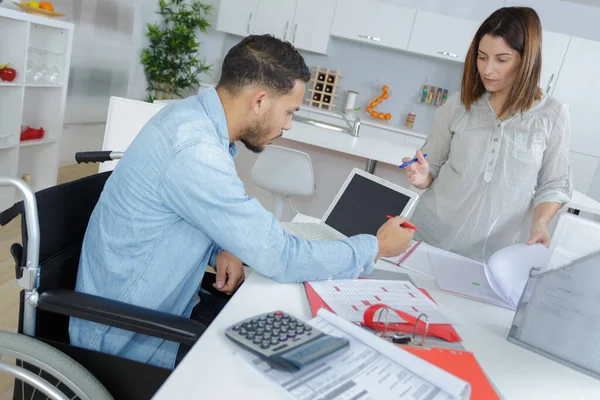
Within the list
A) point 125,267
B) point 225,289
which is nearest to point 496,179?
point 225,289

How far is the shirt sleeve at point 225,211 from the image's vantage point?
3.38 feet

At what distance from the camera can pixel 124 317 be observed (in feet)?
3.11

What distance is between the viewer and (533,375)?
0.99 metres

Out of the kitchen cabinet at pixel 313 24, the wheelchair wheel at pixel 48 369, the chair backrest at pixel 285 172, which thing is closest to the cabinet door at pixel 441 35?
the kitchen cabinet at pixel 313 24

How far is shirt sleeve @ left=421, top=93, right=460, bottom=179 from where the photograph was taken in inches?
67.5

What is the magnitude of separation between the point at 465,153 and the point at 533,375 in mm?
836

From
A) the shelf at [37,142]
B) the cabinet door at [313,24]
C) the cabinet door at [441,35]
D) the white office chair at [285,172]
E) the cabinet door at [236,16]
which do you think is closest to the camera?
the white office chair at [285,172]

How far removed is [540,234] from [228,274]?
878mm

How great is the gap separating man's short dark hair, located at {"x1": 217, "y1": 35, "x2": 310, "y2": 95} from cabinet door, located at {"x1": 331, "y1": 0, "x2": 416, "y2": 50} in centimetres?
434

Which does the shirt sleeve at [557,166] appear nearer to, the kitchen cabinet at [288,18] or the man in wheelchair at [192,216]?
the man in wheelchair at [192,216]

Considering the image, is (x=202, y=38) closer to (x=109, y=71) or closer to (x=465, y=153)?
(x=109, y=71)

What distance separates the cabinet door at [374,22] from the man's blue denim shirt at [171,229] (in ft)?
14.7

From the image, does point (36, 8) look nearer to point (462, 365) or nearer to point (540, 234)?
point (540, 234)

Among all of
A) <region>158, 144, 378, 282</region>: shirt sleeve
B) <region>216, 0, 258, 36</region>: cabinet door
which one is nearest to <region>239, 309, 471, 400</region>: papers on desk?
<region>158, 144, 378, 282</region>: shirt sleeve
